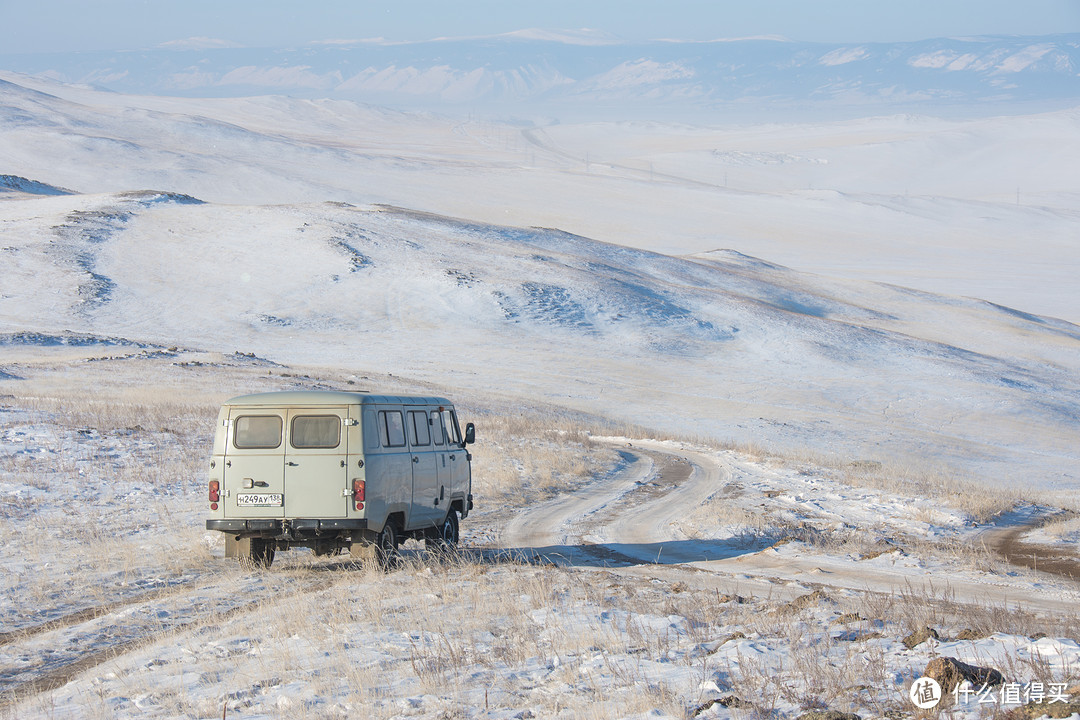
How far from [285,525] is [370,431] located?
5.28ft

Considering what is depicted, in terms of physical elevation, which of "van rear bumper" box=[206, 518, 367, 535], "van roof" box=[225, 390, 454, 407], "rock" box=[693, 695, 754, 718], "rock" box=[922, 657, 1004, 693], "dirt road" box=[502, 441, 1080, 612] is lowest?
"dirt road" box=[502, 441, 1080, 612]

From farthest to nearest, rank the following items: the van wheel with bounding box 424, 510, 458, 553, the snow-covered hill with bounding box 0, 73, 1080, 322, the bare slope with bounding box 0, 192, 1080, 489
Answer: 1. the snow-covered hill with bounding box 0, 73, 1080, 322
2. the bare slope with bounding box 0, 192, 1080, 489
3. the van wheel with bounding box 424, 510, 458, 553

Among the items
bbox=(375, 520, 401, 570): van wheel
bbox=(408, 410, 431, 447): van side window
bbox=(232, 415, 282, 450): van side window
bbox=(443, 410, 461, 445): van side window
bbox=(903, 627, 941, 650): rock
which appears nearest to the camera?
bbox=(903, 627, 941, 650): rock

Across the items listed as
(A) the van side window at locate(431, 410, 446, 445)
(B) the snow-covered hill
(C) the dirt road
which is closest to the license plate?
(A) the van side window at locate(431, 410, 446, 445)

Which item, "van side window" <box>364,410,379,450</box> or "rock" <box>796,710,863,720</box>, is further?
"van side window" <box>364,410,379,450</box>

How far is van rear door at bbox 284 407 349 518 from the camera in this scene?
12.7m

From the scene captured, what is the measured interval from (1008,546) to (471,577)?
963cm

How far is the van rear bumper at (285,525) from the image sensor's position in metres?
12.6

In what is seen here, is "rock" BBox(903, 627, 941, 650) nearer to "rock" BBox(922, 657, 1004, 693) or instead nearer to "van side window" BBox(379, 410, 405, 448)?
"rock" BBox(922, 657, 1004, 693)

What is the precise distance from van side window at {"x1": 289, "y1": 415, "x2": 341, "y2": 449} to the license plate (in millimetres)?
694

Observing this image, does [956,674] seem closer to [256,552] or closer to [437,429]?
[256,552]

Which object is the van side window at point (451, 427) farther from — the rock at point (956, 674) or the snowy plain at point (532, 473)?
the rock at point (956, 674)

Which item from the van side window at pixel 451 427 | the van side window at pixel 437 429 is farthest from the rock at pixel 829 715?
the van side window at pixel 451 427

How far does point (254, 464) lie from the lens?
1291 centimetres
